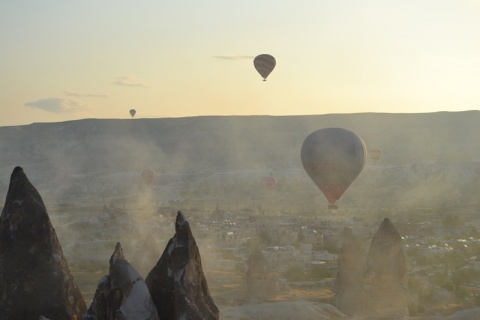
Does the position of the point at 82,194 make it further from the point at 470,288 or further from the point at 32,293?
the point at 32,293

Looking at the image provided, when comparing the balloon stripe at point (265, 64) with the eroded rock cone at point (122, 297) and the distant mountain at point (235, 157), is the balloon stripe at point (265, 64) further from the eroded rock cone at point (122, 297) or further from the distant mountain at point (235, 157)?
the eroded rock cone at point (122, 297)

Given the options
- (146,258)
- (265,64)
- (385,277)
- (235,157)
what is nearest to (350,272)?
(385,277)

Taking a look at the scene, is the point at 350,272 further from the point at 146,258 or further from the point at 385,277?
the point at 146,258

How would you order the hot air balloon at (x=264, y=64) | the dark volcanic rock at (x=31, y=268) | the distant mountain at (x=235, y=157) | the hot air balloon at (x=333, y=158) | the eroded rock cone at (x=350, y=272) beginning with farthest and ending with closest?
1. the distant mountain at (x=235, y=157)
2. the hot air balloon at (x=264, y=64)
3. the hot air balloon at (x=333, y=158)
4. the eroded rock cone at (x=350, y=272)
5. the dark volcanic rock at (x=31, y=268)

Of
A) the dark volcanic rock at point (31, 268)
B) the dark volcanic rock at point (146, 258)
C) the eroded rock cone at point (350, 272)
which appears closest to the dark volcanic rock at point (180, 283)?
the dark volcanic rock at point (31, 268)

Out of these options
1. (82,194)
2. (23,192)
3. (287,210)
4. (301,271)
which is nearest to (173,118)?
(82,194)

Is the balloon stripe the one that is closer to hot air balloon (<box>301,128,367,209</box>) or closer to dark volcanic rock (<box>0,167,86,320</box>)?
hot air balloon (<box>301,128,367,209</box>)
